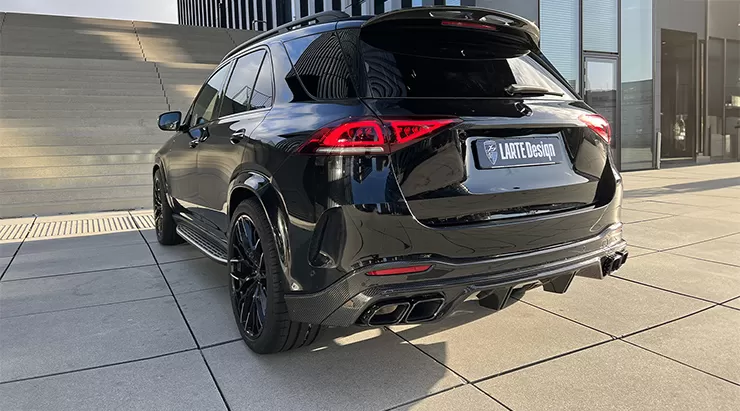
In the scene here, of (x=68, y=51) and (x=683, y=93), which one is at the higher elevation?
(x=68, y=51)

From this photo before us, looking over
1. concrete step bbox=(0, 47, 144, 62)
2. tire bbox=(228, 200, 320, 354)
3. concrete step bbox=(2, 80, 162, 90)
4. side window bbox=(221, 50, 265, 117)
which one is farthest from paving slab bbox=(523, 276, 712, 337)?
concrete step bbox=(0, 47, 144, 62)

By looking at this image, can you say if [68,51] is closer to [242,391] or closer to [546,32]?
[546,32]

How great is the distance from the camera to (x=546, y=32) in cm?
1270

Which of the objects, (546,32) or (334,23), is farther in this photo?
(546,32)

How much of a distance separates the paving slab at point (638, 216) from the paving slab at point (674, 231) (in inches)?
6.1

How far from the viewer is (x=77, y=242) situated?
6.40 m

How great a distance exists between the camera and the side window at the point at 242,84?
3.58m

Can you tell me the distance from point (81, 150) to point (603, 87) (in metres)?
11.5

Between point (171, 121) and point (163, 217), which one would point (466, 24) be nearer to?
point (171, 121)

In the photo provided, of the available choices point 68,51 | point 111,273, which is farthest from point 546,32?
point 68,51

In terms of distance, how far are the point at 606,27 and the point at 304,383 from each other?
13.3m

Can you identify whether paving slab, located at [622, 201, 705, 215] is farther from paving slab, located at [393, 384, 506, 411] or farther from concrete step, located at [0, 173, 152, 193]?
concrete step, located at [0, 173, 152, 193]

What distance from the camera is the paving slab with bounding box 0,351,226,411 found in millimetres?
2592

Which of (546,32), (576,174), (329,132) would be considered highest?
(546,32)
